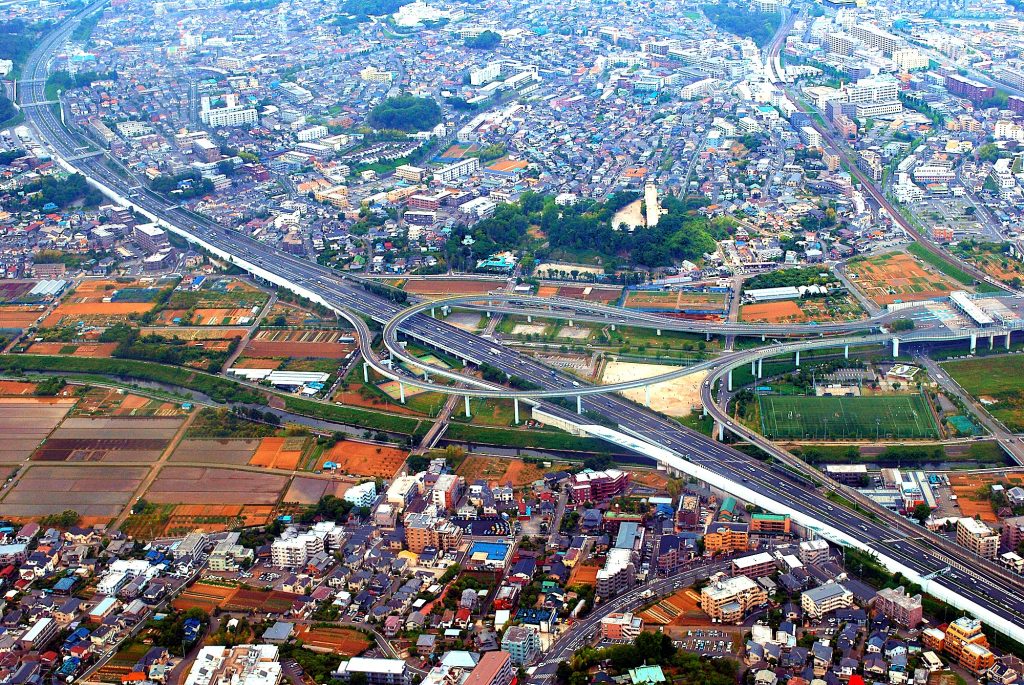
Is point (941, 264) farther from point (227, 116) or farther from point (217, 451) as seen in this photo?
point (227, 116)

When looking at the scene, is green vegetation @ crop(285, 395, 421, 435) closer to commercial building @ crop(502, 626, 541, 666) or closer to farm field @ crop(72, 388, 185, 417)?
farm field @ crop(72, 388, 185, 417)

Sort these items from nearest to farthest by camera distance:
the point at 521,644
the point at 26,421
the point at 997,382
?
the point at 521,644, the point at 997,382, the point at 26,421

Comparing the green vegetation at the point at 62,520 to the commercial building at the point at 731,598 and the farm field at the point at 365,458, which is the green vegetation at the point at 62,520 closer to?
the farm field at the point at 365,458

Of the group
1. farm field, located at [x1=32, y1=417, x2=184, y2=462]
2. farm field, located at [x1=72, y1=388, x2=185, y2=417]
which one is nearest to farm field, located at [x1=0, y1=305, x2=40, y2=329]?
farm field, located at [x1=72, y1=388, x2=185, y2=417]

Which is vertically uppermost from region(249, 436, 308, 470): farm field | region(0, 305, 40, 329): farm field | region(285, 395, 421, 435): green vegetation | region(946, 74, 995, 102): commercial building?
region(0, 305, 40, 329): farm field

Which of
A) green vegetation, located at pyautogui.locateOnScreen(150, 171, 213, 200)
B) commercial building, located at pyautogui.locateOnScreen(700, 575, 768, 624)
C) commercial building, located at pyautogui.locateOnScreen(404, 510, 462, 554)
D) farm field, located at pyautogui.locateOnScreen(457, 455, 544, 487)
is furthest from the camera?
green vegetation, located at pyautogui.locateOnScreen(150, 171, 213, 200)

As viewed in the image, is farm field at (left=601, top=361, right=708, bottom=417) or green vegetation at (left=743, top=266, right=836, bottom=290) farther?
green vegetation at (left=743, top=266, right=836, bottom=290)

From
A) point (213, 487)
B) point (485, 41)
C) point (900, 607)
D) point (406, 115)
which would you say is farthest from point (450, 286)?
point (485, 41)
